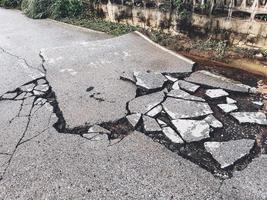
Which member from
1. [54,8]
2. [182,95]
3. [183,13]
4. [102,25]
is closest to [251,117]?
[182,95]

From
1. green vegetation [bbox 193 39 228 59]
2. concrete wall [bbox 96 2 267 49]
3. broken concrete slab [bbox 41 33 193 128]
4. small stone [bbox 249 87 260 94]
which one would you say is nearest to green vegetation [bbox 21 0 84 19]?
concrete wall [bbox 96 2 267 49]

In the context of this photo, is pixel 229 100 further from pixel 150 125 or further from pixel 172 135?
pixel 150 125

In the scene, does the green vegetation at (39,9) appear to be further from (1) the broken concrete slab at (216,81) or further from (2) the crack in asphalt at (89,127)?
(1) the broken concrete slab at (216,81)

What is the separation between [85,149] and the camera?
3465 millimetres

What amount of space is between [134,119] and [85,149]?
807mm

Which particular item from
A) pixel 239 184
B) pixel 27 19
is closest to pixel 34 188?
pixel 239 184

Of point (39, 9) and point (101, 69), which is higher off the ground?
point (39, 9)

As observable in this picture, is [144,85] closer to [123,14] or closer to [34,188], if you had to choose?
[34,188]

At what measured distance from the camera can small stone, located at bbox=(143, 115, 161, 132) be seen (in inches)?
146

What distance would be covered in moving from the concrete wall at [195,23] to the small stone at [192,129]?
3.10 metres

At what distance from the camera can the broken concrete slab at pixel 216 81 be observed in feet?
15.0

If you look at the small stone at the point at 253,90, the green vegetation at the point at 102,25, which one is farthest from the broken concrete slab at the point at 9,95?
the small stone at the point at 253,90

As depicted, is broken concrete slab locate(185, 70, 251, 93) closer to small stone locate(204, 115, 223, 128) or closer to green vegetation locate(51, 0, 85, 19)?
small stone locate(204, 115, 223, 128)

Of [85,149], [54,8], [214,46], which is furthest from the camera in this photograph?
[54,8]
